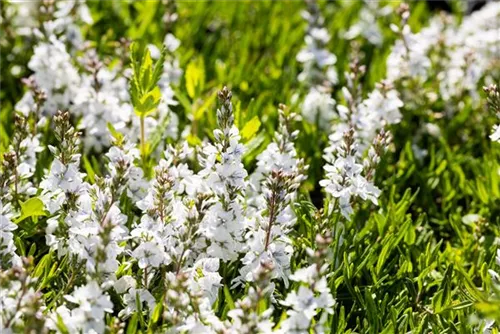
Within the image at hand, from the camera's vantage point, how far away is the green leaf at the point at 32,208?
326 cm

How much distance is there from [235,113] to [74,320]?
1.65 metres

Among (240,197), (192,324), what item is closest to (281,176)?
(240,197)

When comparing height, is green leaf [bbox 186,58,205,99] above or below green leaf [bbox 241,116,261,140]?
above

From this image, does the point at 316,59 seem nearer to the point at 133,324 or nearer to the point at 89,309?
the point at 133,324

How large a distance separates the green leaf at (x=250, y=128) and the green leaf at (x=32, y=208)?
41.4 inches

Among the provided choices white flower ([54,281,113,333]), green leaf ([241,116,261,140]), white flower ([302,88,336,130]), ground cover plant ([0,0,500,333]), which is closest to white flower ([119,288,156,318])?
ground cover plant ([0,0,500,333])

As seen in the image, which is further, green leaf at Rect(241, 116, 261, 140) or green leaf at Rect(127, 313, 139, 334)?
green leaf at Rect(241, 116, 261, 140)

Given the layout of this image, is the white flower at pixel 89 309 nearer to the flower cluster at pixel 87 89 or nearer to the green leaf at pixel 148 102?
the green leaf at pixel 148 102

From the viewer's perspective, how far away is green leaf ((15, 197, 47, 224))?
3.26 metres

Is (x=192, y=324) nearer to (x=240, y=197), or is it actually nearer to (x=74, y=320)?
(x=74, y=320)

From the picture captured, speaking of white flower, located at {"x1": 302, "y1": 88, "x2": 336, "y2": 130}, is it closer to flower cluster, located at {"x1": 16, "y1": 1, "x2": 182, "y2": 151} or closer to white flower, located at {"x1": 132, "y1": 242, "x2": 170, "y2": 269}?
flower cluster, located at {"x1": 16, "y1": 1, "x2": 182, "y2": 151}

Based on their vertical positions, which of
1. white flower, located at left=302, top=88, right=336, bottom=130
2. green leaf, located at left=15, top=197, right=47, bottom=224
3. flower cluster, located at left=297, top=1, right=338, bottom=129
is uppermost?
flower cluster, located at left=297, top=1, right=338, bottom=129

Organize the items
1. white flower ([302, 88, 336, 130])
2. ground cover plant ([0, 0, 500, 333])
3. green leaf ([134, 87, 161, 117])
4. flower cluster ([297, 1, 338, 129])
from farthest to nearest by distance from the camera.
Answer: flower cluster ([297, 1, 338, 129]) → white flower ([302, 88, 336, 130]) → green leaf ([134, 87, 161, 117]) → ground cover plant ([0, 0, 500, 333])

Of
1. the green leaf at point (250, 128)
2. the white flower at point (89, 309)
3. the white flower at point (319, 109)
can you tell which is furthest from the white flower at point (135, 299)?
the white flower at point (319, 109)
